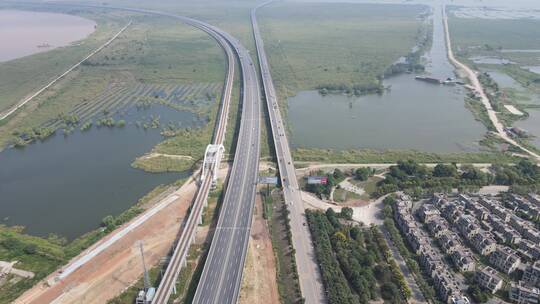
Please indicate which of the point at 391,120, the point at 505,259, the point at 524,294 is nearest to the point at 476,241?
the point at 505,259

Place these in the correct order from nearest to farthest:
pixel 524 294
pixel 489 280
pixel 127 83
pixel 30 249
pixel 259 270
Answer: pixel 524 294 < pixel 489 280 < pixel 259 270 < pixel 30 249 < pixel 127 83

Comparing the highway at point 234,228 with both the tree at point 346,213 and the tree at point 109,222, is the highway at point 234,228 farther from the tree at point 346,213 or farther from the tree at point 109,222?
the tree at point 109,222

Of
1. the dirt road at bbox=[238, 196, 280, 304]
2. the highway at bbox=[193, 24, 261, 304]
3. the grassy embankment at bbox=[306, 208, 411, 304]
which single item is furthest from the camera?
the dirt road at bbox=[238, 196, 280, 304]

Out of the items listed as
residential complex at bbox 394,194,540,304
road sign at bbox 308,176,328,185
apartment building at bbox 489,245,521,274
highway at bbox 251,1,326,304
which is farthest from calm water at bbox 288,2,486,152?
apartment building at bbox 489,245,521,274

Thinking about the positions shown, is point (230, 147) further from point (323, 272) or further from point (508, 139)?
point (508, 139)

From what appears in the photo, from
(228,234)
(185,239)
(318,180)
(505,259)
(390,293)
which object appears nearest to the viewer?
(390,293)

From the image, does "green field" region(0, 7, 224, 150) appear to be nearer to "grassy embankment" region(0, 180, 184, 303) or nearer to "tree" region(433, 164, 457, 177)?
"grassy embankment" region(0, 180, 184, 303)

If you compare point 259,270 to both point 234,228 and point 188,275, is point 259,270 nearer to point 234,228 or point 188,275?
point 234,228
